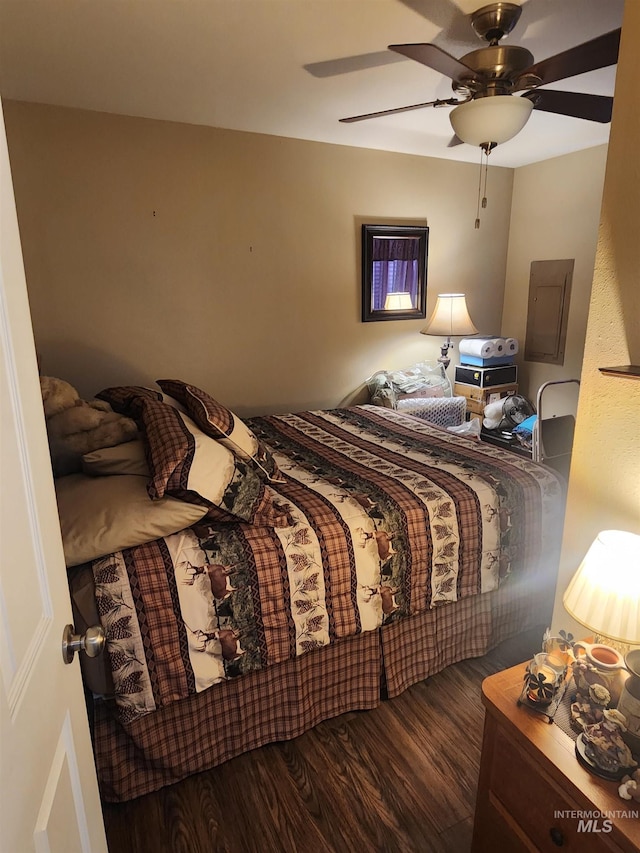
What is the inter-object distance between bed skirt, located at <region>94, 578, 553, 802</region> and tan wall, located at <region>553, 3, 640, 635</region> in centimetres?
89

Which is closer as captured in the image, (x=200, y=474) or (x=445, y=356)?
(x=200, y=474)

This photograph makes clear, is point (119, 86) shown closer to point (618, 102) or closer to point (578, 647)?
point (618, 102)

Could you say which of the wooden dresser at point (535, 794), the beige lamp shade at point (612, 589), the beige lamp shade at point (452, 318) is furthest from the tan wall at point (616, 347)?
the beige lamp shade at point (452, 318)

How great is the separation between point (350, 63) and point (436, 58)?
0.74m


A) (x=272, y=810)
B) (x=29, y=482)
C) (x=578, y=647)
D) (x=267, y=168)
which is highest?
(x=267, y=168)

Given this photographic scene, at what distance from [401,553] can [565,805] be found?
36.5 inches

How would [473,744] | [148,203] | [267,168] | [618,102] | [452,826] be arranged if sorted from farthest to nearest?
[267,168] → [148,203] → [473,744] → [452,826] → [618,102]

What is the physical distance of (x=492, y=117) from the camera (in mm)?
1708

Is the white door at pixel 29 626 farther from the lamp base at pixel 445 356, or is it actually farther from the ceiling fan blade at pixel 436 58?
the lamp base at pixel 445 356

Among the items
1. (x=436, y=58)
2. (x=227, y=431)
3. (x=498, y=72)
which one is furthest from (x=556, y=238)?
(x=227, y=431)

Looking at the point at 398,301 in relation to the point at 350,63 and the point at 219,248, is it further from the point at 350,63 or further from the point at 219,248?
the point at 350,63

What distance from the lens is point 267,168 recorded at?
3281 mm

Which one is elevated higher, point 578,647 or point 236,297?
point 236,297

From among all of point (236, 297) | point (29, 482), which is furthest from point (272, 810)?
point (236, 297)
